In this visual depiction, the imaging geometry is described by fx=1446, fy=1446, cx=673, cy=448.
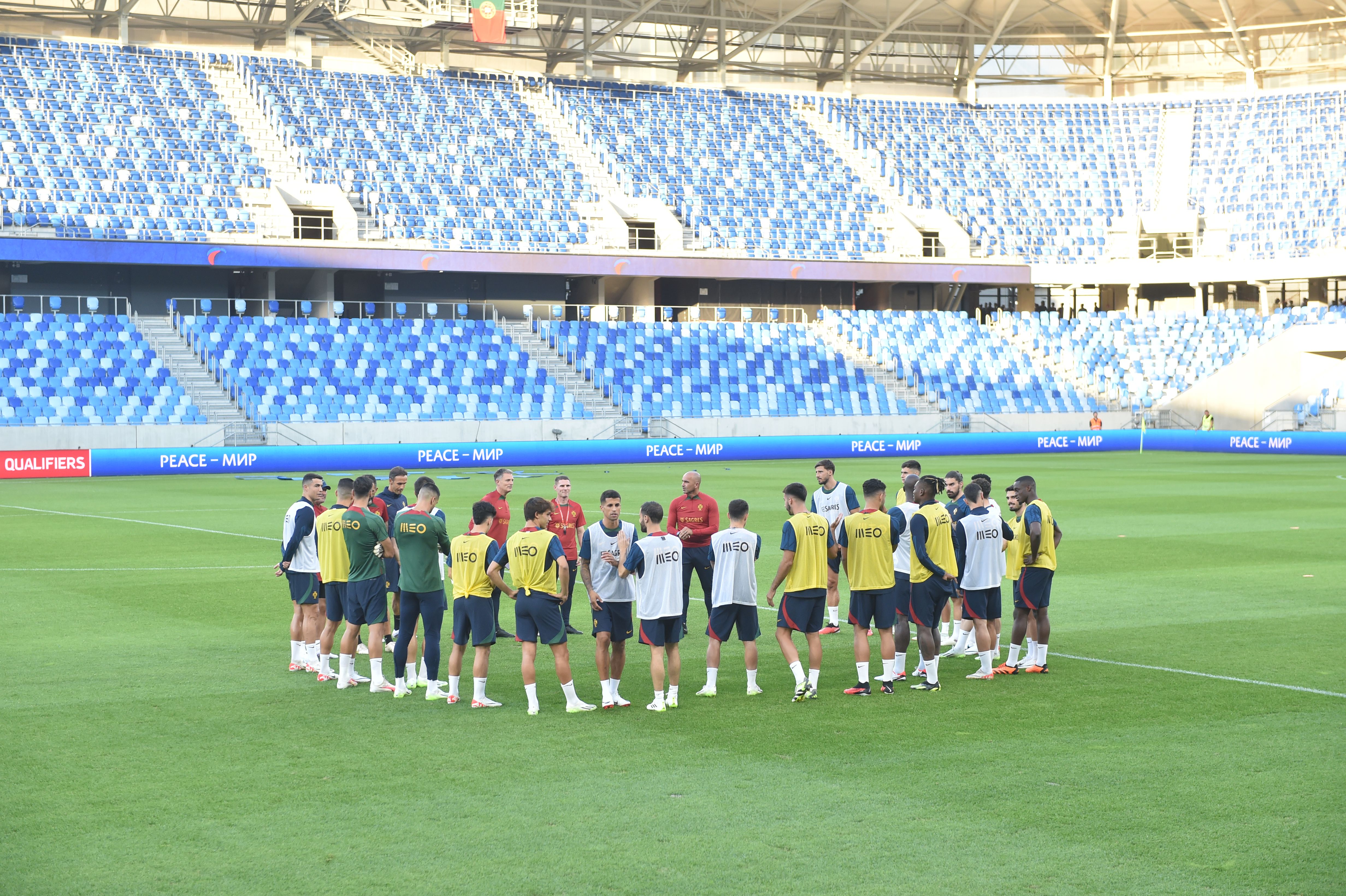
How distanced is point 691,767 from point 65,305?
149 ft

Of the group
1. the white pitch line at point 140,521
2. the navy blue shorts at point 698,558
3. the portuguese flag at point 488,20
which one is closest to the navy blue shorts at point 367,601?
the navy blue shorts at point 698,558

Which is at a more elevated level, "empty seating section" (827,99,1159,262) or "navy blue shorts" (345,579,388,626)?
"empty seating section" (827,99,1159,262)

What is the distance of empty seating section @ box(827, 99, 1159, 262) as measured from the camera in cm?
6506

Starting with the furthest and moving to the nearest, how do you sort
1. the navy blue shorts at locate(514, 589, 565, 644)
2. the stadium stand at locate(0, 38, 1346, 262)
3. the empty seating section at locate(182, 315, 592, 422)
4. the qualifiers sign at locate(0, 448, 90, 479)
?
the stadium stand at locate(0, 38, 1346, 262) → the empty seating section at locate(182, 315, 592, 422) → the qualifiers sign at locate(0, 448, 90, 479) → the navy blue shorts at locate(514, 589, 565, 644)

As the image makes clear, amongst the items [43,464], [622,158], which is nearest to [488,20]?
[622,158]

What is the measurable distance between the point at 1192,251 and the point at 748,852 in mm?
61039

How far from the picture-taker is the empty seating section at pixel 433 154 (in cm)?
5503

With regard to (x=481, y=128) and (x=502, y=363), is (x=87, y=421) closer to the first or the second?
(x=502, y=363)

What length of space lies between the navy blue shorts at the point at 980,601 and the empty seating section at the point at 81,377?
35888 millimetres

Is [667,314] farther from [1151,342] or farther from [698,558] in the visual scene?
[698,558]

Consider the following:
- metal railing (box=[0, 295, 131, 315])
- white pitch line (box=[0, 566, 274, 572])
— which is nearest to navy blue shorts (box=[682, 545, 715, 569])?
white pitch line (box=[0, 566, 274, 572])

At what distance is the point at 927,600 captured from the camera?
12.6 metres

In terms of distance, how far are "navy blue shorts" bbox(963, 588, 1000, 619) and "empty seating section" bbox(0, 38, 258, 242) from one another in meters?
42.3

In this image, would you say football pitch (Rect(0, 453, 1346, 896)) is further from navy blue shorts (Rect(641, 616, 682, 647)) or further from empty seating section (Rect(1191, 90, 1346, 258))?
empty seating section (Rect(1191, 90, 1346, 258))
